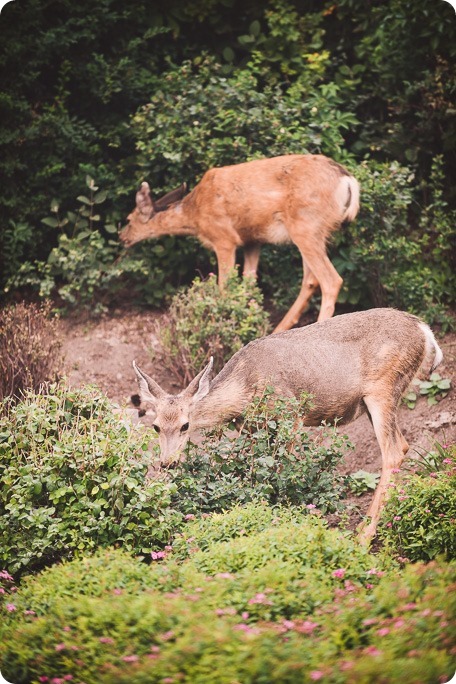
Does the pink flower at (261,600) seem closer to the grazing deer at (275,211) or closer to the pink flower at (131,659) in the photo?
the pink flower at (131,659)

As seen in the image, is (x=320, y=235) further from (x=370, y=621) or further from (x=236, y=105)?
(x=370, y=621)

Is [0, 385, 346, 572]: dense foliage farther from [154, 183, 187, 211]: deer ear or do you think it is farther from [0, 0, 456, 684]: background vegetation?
[154, 183, 187, 211]: deer ear

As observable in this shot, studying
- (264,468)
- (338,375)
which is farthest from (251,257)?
(264,468)

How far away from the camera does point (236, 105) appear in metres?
11.8

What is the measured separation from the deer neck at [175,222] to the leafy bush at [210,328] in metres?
1.25

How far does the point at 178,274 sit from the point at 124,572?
7076mm

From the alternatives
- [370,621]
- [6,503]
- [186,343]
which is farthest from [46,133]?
[370,621]

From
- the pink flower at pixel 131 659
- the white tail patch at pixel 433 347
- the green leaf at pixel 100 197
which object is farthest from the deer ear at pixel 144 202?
the pink flower at pixel 131 659

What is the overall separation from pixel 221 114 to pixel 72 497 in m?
6.21

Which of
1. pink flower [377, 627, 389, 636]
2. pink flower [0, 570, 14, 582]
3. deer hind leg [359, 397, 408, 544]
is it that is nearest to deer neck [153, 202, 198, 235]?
deer hind leg [359, 397, 408, 544]

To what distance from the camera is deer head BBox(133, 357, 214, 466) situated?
763 centimetres

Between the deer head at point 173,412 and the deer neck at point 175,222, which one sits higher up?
the deer head at point 173,412

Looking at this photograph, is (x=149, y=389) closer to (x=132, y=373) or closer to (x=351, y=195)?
(x=132, y=373)

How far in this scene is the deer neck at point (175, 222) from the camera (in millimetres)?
11703
